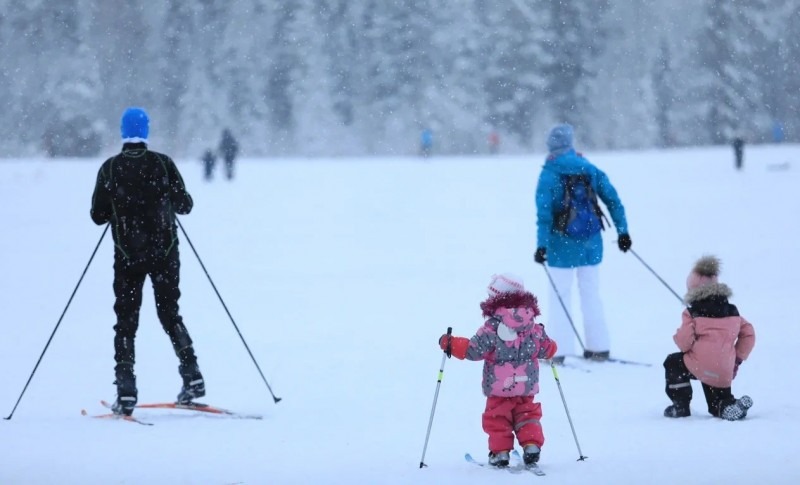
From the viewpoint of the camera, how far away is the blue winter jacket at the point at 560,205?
314 inches

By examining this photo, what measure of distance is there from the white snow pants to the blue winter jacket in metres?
0.09

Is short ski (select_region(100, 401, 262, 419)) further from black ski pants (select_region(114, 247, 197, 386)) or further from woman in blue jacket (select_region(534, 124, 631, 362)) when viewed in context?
woman in blue jacket (select_region(534, 124, 631, 362))

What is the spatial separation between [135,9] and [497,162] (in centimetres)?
2931

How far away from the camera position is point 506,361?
4891mm

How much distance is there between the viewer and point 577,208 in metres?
8.00

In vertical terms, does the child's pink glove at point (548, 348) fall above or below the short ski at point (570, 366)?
above

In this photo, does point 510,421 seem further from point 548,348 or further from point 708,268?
point 708,268

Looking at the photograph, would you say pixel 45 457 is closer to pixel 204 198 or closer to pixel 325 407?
pixel 325 407

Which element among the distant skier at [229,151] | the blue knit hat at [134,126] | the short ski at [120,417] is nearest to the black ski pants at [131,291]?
the short ski at [120,417]

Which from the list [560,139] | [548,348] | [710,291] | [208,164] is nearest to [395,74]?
[208,164]

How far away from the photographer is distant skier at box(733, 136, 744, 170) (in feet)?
97.2

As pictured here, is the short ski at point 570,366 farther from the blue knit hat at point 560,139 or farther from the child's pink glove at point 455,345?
the child's pink glove at point 455,345

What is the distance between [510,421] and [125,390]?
2380 millimetres

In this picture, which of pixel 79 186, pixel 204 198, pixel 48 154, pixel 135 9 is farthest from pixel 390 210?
pixel 135 9
